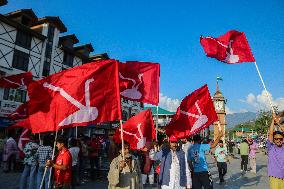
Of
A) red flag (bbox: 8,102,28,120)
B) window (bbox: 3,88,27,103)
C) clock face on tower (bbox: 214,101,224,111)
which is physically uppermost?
clock face on tower (bbox: 214,101,224,111)

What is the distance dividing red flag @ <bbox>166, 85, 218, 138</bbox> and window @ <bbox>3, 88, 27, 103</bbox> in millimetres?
20314

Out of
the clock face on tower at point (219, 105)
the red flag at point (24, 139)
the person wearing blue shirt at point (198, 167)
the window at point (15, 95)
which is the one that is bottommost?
the person wearing blue shirt at point (198, 167)

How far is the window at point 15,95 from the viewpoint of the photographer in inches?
973

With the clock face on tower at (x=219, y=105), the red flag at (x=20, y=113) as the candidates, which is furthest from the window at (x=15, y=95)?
the clock face on tower at (x=219, y=105)

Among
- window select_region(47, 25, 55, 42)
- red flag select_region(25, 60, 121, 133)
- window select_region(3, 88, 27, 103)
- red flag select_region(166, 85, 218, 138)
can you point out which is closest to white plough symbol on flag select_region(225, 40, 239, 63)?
red flag select_region(166, 85, 218, 138)

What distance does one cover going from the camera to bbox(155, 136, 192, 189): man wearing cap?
641cm

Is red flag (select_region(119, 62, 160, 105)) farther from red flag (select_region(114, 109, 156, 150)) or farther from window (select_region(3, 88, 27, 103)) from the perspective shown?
window (select_region(3, 88, 27, 103))

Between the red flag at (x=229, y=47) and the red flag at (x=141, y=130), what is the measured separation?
269 cm

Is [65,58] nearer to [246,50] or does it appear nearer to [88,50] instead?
[88,50]

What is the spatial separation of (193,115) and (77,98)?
360 centimetres

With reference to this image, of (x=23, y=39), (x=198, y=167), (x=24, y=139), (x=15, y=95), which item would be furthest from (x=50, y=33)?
(x=198, y=167)

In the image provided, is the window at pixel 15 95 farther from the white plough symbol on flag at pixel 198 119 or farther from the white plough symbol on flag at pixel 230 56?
the white plough symbol on flag at pixel 230 56

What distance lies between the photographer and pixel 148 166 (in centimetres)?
1131

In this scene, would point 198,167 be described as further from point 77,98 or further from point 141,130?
point 77,98
